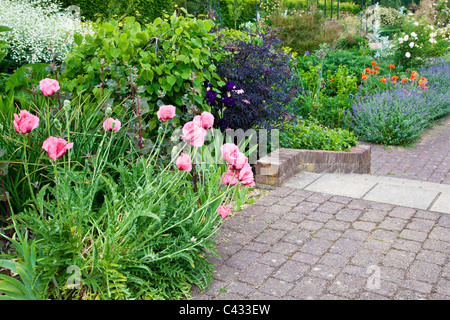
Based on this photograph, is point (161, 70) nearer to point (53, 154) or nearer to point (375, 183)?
point (53, 154)

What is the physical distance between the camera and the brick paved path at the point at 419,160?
18.0 feet

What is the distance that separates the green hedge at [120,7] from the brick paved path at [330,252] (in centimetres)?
633

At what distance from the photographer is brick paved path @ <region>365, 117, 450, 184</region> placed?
5.49 m

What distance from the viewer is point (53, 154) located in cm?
198

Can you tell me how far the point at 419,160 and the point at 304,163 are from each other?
2.52 m

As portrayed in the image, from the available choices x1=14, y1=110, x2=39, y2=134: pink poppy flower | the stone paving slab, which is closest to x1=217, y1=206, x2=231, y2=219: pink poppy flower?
x1=14, y1=110, x2=39, y2=134: pink poppy flower

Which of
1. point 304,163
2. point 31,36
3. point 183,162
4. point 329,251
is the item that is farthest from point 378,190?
point 31,36

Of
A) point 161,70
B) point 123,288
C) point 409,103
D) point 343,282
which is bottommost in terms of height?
point 343,282

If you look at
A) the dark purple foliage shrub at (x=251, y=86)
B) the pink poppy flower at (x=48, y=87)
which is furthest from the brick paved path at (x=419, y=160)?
the pink poppy flower at (x=48, y=87)

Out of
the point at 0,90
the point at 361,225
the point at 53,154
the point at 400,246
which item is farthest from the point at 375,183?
the point at 0,90

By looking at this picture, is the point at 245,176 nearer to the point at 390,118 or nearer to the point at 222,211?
the point at 222,211

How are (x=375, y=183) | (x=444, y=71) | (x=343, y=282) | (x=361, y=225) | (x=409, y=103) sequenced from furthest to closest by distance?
(x=444, y=71)
(x=409, y=103)
(x=375, y=183)
(x=361, y=225)
(x=343, y=282)

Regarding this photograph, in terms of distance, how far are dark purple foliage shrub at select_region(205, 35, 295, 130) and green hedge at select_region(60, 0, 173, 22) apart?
4.53 meters
